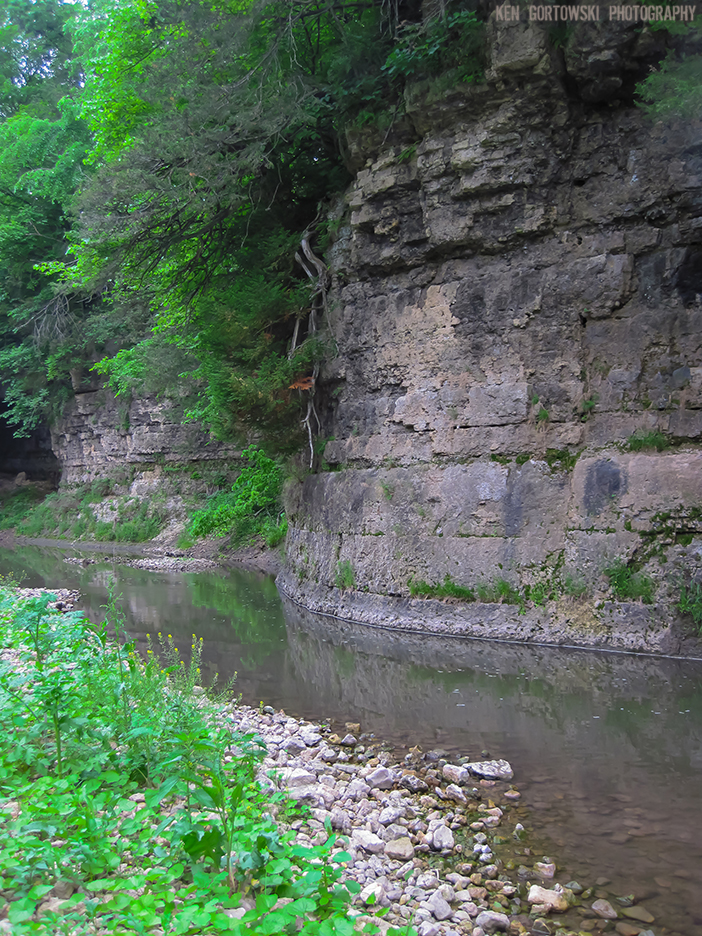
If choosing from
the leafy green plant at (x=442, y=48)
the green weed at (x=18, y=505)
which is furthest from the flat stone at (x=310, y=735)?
the green weed at (x=18, y=505)

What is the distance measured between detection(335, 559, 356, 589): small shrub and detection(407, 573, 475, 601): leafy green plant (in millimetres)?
1120

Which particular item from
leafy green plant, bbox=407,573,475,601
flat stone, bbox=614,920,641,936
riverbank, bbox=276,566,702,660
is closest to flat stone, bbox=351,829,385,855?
flat stone, bbox=614,920,641,936

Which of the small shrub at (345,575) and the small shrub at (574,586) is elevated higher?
the small shrub at (574,586)

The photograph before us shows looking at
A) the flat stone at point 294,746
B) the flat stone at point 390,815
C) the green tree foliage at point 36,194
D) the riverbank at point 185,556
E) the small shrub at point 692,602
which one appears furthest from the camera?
the green tree foliage at point 36,194

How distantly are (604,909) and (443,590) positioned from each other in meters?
5.97

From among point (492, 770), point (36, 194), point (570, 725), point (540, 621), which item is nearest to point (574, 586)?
point (540, 621)

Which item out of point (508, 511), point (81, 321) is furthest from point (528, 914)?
point (81, 321)

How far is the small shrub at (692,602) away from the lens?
7.23m

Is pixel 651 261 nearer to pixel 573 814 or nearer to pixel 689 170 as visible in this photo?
pixel 689 170

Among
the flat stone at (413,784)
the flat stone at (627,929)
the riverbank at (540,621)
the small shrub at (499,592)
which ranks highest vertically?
the small shrub at (499,592)

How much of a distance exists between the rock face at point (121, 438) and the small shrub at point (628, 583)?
15.9m

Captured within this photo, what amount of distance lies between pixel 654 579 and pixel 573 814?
13.6 ft

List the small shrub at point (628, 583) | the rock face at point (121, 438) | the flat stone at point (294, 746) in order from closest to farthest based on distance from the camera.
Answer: the flat stone at point (294, 746) → the small shrub at point (628, 583) → the rock face at point (121, 438)

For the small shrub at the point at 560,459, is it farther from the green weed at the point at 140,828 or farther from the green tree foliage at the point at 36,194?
the green tree foliage at the point at 36,194
